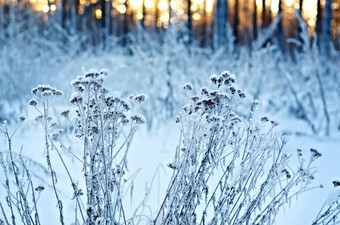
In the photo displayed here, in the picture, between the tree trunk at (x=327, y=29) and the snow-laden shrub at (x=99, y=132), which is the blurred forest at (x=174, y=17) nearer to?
the tree trunk at (x=327, y=29)

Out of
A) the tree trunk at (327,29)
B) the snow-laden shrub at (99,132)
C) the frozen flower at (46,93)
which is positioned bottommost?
the snow-laden shrub at (99,132)

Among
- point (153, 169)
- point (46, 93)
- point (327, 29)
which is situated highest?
point (327, 29)

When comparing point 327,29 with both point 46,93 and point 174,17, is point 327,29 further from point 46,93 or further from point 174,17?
point 46,93

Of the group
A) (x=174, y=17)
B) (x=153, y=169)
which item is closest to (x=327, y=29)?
(x=174, y=17)

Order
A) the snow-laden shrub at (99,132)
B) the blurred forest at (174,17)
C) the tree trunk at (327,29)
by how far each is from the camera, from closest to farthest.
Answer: the snow-laden shrub at (99,132) → the blurred forest at (174,17) → the tree trunk at (327,29)

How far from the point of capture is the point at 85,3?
2445cm

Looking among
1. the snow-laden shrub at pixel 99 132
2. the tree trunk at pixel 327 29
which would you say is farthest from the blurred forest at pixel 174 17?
the snow-laden shrub at pixel 99 132

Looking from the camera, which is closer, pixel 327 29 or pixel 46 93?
pixel 46 93

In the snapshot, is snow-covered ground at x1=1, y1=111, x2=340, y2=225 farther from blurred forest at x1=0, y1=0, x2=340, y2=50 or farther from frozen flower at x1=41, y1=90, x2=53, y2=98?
blurred forest at x1=0, y1=0, x2=340, y2=50

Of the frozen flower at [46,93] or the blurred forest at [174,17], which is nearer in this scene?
the frozen flower at [46,93]

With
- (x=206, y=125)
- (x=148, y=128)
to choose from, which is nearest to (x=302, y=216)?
(x=206, y=125)

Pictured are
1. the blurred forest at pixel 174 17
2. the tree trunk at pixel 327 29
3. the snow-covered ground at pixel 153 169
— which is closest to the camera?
the snow-covered ground at pixel 153 169

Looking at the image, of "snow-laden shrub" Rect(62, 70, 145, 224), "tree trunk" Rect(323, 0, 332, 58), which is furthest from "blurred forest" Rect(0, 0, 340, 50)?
"snow-laden shrub" Rect(62, 70, 145, 224)

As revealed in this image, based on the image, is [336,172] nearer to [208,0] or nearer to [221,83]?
[221,83]
